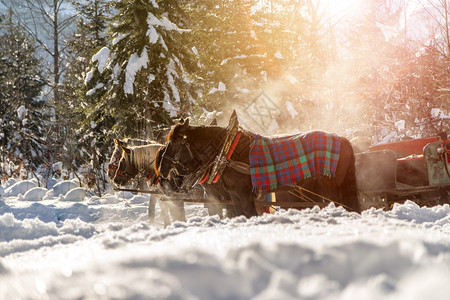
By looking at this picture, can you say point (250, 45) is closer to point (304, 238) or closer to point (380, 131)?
point (380, 131)

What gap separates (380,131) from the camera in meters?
19.3

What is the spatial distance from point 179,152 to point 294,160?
1601mm

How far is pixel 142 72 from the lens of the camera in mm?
14117

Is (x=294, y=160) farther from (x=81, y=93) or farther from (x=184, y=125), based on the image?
(x=81, y=93)

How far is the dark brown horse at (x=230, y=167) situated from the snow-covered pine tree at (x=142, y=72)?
865 cm

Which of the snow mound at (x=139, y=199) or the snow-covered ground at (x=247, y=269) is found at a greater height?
the snow-covered ground at (x=247, y=269)

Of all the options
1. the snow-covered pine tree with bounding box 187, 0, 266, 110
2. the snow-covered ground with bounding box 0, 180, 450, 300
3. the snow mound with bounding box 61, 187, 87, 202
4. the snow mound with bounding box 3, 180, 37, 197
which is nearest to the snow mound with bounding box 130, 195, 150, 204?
the snow mound with bounding box 61, 187, 87, 202

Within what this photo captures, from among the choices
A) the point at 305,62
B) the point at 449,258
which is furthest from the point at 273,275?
the point at 305,62

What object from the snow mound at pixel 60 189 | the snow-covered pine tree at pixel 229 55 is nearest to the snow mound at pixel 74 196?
the snow mound at pixel 60 189

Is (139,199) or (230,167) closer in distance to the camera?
(230,167)

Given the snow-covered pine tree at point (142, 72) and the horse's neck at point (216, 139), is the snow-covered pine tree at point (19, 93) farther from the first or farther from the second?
the horse's neck at point (216, 139)

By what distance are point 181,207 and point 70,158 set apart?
1104cm

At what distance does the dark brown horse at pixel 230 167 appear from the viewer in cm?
513

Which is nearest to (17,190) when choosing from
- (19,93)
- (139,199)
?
(139,199)
